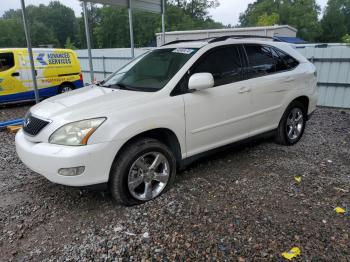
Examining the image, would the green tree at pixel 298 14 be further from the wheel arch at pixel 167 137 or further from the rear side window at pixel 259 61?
the wheel arch at pixel 167 137

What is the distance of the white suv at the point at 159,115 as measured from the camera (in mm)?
2859

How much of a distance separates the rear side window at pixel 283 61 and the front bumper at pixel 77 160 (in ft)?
9.81

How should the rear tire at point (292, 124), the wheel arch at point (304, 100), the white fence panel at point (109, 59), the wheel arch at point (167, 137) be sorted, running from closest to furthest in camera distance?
the wheel arch at point (167, 137) → the rear tire at point (292, 124) → the wheel arch at point (304, 100) → the white fence panel at point (109, 59)

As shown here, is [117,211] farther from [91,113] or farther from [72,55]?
[72,55]

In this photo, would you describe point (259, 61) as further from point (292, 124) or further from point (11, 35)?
point (11, 35)

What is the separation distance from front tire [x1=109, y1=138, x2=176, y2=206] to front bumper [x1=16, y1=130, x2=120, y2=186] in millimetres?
144

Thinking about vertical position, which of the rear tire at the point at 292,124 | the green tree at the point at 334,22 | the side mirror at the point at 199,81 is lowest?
the rear tire at the point at 292,124

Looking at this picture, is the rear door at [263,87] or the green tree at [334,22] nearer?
the rear door at [263,87]

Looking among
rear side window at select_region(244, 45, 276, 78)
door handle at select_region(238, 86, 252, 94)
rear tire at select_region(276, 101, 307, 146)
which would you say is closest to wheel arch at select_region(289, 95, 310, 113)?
rear tire at select_region(276, 101, 307, 146)

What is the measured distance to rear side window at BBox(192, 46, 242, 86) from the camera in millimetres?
3709

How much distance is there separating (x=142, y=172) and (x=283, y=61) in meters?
2.98

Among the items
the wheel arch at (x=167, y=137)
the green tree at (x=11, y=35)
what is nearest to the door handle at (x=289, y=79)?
the wheel arch at (x=167, y=137)

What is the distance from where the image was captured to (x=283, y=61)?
15.4 feet

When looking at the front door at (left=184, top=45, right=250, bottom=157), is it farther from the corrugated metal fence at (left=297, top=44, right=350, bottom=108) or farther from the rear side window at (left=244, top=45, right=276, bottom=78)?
the corrugated metal fence at (left=297, top=44, right=350, bottom=108)
